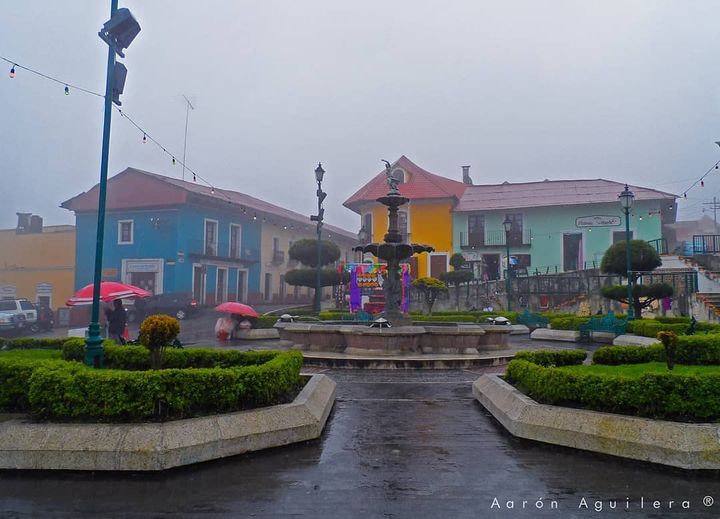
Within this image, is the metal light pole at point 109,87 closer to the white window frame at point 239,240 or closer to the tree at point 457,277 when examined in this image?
the tree at point 457,277

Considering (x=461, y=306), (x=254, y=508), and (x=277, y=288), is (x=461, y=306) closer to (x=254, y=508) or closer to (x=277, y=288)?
(x=277, y=288)

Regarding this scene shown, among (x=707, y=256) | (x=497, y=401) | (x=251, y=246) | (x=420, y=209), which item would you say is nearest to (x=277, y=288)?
(x=251, y=246)

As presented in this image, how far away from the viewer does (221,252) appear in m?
36.5

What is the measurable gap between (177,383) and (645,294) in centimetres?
1632

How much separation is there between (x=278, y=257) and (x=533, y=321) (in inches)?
959

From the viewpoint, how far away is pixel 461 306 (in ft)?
98.6

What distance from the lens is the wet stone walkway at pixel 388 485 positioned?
13.1 feet

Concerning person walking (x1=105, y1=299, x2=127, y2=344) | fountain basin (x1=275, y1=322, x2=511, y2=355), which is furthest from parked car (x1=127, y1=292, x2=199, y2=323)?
fountain basin (x1=275, y1=322, x2=511, y2=355)

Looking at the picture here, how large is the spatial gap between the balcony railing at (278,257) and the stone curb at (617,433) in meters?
36.4

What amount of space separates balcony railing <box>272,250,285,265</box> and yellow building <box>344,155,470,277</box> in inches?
292

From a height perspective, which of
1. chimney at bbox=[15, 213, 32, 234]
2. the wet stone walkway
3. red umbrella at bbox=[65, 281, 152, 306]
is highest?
chimney at bbox=[15, 213, 32, 234]

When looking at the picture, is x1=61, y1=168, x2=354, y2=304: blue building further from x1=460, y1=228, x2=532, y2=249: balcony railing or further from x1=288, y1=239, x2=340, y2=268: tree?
x1=460, y1=228, x2=532, y2=249: balcony railing

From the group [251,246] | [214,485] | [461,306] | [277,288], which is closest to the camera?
[214,485]

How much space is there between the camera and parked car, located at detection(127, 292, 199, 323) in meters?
27.4
